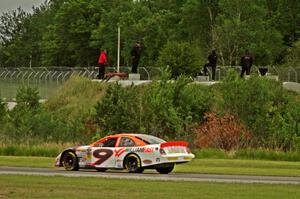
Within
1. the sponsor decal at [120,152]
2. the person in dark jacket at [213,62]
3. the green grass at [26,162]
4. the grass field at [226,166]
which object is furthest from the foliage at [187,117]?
the sponsor decal at [120,152]

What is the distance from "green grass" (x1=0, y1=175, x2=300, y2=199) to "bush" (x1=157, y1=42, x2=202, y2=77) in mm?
40355

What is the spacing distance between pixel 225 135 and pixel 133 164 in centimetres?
1745

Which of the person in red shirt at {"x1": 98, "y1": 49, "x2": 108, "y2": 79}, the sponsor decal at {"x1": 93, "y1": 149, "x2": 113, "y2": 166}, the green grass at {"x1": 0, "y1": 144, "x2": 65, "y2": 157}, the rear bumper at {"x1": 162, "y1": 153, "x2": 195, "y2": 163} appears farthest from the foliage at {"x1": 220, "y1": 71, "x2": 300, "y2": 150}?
the rear bumper at {"x1": 162, "y1": 153, "x2": 195, "y2": 163}

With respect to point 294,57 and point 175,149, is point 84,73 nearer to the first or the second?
point 294,57

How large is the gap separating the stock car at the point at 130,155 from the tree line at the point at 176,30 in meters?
34.1

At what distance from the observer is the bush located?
227 ft

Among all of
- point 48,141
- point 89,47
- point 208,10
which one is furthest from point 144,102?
point 89,47

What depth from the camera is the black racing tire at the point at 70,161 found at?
3575 cm

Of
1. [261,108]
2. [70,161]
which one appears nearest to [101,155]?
[70,161]

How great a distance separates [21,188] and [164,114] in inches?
1207

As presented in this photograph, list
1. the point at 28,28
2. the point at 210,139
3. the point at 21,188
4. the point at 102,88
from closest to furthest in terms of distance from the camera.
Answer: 1. the point at 21,188
2. the point at 210,139
3. the point at 102,88
4. the point at 28,28

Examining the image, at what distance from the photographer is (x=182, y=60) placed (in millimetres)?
69312

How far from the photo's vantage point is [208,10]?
100000mm

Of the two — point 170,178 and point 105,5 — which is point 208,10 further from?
point 170,178
